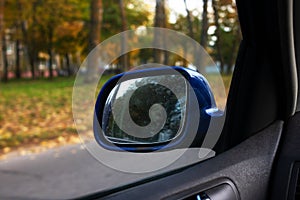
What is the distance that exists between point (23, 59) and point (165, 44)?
22.9 m

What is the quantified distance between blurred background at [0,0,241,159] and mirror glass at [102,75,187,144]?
0.36 metres

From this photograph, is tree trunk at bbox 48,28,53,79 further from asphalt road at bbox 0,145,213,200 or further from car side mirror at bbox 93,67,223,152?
car side mirror at bbox 93,67,223,152

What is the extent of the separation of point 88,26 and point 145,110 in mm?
10441

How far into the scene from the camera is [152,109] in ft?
5.66

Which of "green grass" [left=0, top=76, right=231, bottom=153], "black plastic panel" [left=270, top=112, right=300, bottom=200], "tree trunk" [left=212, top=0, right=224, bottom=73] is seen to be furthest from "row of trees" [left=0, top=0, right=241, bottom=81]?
"green grass" [left=0, top=76, right=231, bottom=153]

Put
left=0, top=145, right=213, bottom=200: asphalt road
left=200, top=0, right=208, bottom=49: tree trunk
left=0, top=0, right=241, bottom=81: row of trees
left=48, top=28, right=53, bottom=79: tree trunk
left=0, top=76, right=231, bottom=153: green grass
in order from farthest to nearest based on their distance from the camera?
1. left=48, top=28, right=53, bottom=79: tree trunk
2. left=0, top=76, right=231, bottom=153: green grass
3. left=0, top=145, right=213, bottom=200: asphalt road
4. left=0, top=0, right=241, bottom=81: row of trees
5. left=200, top=0, right=208, bottom=49: tree trunk

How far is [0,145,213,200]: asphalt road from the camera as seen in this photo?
3916 mm

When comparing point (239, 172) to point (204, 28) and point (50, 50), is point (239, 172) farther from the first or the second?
point (50, 50)

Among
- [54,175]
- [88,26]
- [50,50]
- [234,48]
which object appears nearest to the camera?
[234,48]

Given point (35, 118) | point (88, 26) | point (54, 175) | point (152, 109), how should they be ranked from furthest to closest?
point (88, 26) < point (35, 118) < point (54, 175) < point (152, 109)

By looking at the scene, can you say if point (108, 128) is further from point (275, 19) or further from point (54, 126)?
point (54, 126)

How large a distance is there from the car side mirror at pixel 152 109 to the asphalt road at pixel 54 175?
1.25 meters

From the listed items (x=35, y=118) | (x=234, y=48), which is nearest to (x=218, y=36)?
(x=234, y=48)

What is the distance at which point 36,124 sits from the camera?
826 cm
